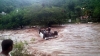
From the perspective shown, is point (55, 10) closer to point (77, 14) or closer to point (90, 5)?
point (77, 14)

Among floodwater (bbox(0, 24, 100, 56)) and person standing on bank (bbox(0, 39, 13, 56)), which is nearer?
person standing on bank (bbox(0, 39, 13, 56))

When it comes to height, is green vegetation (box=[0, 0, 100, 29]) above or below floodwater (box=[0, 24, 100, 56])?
above

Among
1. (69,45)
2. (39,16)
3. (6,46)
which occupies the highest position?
(39,16)

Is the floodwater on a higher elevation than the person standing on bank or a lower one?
lower

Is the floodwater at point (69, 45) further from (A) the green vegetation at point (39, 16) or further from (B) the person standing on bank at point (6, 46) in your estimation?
(A) the green vegetation at point (39, 16)

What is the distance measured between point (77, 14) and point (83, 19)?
4.14 metres

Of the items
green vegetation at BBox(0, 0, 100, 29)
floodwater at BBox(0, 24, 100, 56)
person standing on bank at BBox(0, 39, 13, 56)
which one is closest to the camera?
person standing on bank at BBox(0, 39, 13, 56)

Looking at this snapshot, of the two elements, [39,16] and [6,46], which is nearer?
[6,46]

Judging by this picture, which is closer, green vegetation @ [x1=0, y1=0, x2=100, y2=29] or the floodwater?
the floodwater

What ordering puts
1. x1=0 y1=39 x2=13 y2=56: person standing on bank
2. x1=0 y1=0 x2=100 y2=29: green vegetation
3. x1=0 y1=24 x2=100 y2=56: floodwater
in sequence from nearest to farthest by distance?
x1=0 y1=39 x2=13 y2=56: person standing on bank
x1=0 y1=24 x2=100 y2=56: floodwater
x1=0 y1=0 x2=100 y2=29: green vegetation

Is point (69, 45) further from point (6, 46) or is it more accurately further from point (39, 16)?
point (39, 16)

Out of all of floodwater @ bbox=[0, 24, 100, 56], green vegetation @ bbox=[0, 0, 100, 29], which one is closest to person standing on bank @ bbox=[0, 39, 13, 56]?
floodwater @ bbox=[0, 24, 100, 56]

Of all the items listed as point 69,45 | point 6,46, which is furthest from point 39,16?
point 6,46

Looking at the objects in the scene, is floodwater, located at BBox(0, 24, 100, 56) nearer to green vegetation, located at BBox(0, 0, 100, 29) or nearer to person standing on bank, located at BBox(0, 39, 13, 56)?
person standing on bank, located at BBox(0, 39, 13, 56)
